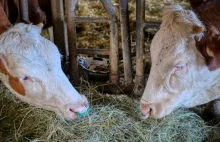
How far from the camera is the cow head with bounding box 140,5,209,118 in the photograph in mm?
2988

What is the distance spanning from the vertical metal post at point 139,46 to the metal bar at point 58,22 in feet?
3.20

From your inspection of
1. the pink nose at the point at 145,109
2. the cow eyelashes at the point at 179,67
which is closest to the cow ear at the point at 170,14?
the cow eyelashes at the point at 179,67

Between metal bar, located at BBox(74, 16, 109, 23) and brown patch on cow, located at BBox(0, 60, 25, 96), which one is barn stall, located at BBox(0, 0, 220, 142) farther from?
brown patch on cow, located at BBox(0, 60, 25, 96)

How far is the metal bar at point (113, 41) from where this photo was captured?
3840 mm

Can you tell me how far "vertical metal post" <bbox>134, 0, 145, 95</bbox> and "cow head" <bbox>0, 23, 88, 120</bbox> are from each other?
0.98 meters

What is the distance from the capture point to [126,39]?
13.1 ft

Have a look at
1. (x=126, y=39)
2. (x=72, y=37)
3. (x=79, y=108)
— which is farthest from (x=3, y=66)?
(x=126, y=39)

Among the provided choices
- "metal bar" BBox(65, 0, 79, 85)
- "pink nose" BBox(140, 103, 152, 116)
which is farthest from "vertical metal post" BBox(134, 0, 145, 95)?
"pink nose" BBox(140, 103, 152, 116)

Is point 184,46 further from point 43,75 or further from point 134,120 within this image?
point 43,75

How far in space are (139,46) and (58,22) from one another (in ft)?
3.47

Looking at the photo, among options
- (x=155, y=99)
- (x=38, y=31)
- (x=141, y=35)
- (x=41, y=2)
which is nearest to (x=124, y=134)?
(x=155, y=99)

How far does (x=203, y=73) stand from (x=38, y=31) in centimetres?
165

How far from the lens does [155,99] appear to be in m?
3.15

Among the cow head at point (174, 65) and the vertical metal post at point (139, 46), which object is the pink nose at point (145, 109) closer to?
the cow head at point (174, 65)
